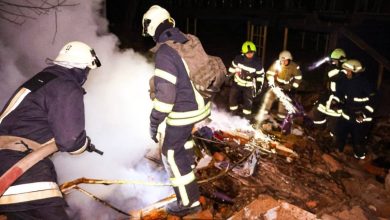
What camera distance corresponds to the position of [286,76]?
8320 mm

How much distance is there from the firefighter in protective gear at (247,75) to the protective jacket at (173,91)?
4505mm

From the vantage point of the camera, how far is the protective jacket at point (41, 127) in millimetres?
2736

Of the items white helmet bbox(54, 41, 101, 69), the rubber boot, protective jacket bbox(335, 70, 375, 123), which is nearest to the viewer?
white helmet bbox(54, 41, 101, 69)

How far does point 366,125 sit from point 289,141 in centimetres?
160

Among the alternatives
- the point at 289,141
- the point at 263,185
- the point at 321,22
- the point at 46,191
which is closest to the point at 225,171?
the point at 263,185

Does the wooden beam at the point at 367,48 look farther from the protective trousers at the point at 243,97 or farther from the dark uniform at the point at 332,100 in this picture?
the protective trousers at the point at 243,97

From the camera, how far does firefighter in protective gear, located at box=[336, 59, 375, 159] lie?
6.47m

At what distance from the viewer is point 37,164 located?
2.85 meters

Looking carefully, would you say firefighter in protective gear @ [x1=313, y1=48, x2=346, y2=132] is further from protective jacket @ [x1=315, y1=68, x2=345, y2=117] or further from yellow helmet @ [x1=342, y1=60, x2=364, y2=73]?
yellow helmet @ [x1=342, y1=60, x2=364, y2=73]

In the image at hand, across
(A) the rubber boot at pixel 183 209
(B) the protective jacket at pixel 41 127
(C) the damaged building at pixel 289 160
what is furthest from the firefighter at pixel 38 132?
(A) the rubber boot at pixel 183 209

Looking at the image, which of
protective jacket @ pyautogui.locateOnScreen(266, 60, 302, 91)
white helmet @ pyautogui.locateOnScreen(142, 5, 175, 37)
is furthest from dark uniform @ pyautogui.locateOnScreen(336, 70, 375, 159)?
white helmet @ pyautogui.locateOnScreen(142, 5, 175, 37)

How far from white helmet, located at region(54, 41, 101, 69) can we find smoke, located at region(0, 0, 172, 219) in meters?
2.53

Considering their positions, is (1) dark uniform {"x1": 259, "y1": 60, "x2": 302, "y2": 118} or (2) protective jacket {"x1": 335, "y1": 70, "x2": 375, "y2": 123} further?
(1) dark uniform {"x1": 259, "y1": 60, "x2": 302, "y2": 118}

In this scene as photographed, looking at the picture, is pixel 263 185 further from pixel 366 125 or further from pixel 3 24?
pixel 3 24
